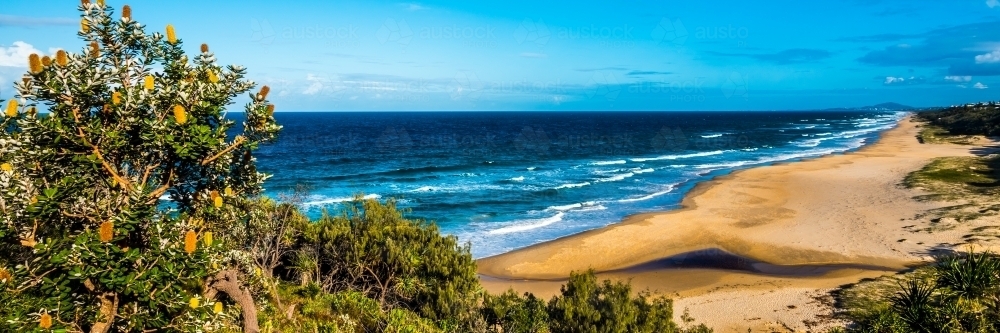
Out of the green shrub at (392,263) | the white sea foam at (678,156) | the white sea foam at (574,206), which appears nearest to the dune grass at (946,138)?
the white sea foam at (678,156)

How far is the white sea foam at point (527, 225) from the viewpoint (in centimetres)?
3083

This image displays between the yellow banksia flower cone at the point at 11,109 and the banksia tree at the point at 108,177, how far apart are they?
0.07 ft

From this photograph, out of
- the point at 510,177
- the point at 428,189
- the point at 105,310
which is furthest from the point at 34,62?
the point at 510,177

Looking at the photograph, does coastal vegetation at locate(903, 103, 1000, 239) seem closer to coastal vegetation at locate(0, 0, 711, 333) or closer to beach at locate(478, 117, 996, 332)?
beach at locate(478, 117, 996, 332)

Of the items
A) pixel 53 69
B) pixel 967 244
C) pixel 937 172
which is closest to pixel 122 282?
pixel 53 69

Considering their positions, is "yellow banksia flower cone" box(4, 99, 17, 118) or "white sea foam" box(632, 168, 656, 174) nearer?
"yellow banksia flower cone" box(4, 99, 17, 118)

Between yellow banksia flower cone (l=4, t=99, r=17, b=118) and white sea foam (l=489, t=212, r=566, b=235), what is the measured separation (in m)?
25.7

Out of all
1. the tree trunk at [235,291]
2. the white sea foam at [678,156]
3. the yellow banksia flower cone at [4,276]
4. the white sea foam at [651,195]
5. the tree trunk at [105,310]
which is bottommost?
the white sea foam at [651,195]

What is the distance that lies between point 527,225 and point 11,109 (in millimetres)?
27890

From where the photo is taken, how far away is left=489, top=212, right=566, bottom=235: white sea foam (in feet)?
101

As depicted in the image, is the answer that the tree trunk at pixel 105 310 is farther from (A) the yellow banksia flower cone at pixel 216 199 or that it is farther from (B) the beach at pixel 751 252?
(B) the beach at pixel 751 252

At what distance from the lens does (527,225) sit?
32188 millimetres

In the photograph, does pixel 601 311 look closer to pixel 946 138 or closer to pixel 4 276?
pixel 4 276

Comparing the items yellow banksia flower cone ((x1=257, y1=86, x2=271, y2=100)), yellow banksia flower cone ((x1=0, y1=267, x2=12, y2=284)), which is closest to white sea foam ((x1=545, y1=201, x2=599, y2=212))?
yellow banksia flower cone ((x1=257, y1=86, x2=271, y2=100))
